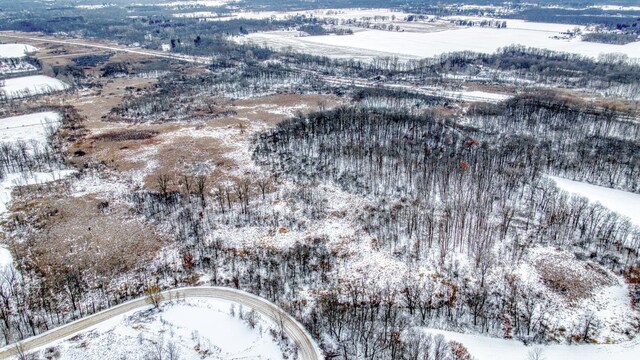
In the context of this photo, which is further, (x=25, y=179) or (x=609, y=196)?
(x=25, y=179)

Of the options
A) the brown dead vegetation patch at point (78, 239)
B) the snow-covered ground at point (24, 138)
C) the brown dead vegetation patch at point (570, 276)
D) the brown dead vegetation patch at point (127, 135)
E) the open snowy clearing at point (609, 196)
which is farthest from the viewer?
the brown dead vegetation patch at point (127, 135)

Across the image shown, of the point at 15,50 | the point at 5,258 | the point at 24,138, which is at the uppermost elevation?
the point at 15,50

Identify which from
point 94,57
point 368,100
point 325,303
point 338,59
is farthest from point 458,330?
point 94,57

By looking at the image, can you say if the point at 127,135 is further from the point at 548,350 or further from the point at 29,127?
the point at 548,350

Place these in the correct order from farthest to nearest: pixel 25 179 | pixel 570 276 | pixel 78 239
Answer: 1. pixel 25 179
2. pixel 78 239
3. pixel 570 276

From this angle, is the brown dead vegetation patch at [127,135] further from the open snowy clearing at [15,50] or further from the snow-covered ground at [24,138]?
the open snowy clearing at [15,50]

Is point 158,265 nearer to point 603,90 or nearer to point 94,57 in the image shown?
point 603,90

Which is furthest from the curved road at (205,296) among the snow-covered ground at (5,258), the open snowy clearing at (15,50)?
the open snowy clearing at (15,50)

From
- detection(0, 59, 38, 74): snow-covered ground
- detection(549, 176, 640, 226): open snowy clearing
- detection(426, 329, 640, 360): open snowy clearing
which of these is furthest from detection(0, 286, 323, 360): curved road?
detection(0, 59, 38, 74): snow-covered ground

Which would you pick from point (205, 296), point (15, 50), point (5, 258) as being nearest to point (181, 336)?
point (205, 296)
